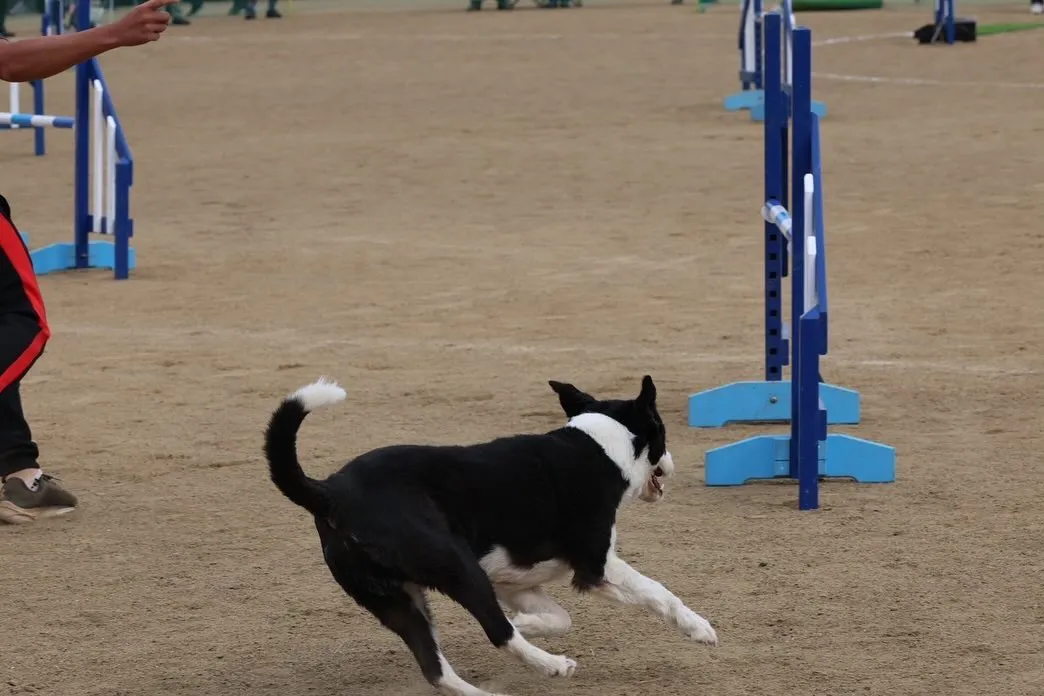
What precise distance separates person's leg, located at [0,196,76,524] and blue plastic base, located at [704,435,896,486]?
2.36 metres

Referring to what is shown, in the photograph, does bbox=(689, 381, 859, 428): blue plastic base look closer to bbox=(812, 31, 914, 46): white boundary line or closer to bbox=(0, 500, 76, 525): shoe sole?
bbox=(0, 500, 76, 525): shoe sole

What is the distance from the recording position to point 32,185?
1598 cm

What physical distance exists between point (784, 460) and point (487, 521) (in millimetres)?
2317

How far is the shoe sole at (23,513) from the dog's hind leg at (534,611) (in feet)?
7.10

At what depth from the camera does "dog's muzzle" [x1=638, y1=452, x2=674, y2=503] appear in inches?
198

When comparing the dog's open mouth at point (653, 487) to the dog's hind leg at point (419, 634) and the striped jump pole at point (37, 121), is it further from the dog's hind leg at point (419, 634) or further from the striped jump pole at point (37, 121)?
the striped jump pole at point (37, 121)

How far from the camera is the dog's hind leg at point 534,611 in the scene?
15.7 ft

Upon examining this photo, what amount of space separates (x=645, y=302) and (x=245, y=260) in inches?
127

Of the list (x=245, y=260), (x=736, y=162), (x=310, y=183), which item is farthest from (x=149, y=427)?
(x=736, y=162)

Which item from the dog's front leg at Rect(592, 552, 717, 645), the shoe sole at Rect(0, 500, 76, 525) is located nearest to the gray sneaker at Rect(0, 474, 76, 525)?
the shoe sole at Rect(0, 500, 76, 525)

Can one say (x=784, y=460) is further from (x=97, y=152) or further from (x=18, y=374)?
(x=97, y=152)

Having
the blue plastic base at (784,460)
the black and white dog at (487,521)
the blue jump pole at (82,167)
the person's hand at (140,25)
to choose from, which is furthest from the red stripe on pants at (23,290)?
the blue jump pole at (82,167)

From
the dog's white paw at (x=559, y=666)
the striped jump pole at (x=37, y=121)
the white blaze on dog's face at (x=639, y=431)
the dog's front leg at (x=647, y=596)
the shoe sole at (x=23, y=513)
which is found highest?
the white blaze on dog's face at (x=639, y=431)

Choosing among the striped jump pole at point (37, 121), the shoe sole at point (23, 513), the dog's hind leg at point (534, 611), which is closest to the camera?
the dog's hind leg at point (534, 611)
